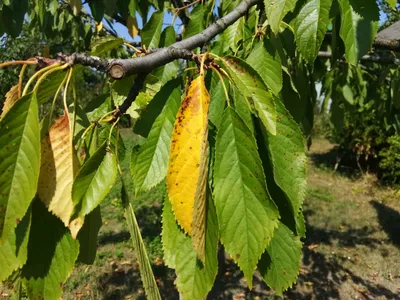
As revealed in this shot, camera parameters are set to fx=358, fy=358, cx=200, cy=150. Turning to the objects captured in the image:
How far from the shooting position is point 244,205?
445 mm

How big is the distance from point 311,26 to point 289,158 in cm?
34

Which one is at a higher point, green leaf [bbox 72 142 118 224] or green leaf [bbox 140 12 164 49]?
green leaf [bbox 140 12 164 49]

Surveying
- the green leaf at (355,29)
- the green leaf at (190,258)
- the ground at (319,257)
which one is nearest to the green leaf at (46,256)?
the green leaf at (190,258)

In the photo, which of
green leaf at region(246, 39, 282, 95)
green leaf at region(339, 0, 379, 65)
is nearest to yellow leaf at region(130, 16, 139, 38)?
green leaf at region(246, 39, 282, 95)

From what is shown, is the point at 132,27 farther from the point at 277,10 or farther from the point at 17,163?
the point at 17,163

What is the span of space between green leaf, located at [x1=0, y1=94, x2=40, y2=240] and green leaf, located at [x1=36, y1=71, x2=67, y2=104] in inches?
1.8

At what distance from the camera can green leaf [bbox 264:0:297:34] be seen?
2.30 ft

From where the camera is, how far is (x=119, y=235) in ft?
14.4

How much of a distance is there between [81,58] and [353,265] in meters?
3.89

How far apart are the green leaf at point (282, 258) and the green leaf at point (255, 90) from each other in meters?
0.17

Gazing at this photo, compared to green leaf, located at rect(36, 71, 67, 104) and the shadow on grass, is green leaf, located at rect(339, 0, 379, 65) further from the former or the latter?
the shadow on grass

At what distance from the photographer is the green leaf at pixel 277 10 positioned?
0.70 m

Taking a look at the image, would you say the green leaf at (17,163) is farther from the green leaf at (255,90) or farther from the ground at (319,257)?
the ground at (319,257)

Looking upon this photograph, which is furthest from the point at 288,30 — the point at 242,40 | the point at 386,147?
the point at 386,147
